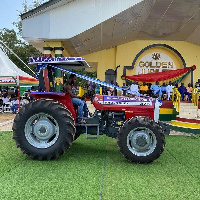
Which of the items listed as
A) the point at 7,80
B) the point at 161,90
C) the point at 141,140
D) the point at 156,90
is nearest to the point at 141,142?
the point at 141,140

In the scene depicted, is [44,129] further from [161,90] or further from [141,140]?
[161,90]

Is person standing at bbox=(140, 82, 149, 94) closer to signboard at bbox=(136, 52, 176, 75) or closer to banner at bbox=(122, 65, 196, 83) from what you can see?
banner at bbox=(122, 65, 196, 83)

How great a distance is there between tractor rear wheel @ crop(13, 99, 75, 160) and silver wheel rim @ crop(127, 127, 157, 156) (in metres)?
1.23

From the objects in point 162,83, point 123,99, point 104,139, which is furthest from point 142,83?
point 123,99

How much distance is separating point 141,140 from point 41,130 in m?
2.13

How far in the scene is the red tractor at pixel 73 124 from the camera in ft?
20.6

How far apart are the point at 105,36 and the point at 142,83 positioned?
15.9 feet

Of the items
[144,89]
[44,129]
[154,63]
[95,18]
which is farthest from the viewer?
[154,63]

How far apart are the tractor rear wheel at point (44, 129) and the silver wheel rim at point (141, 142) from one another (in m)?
1.23

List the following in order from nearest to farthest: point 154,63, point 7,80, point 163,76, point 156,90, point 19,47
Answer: point 7,80
point 156,90
point 163,76
point 154,63
point 19,47

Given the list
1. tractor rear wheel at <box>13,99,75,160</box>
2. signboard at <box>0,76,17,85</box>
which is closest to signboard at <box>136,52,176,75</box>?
signboard at <box>0,76,17,85</box>

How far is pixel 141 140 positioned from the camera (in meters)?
6.31

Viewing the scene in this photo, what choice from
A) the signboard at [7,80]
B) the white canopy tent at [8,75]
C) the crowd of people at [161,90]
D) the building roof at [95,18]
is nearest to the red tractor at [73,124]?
the building roof at [95,18]

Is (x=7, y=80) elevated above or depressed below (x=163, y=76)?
below
